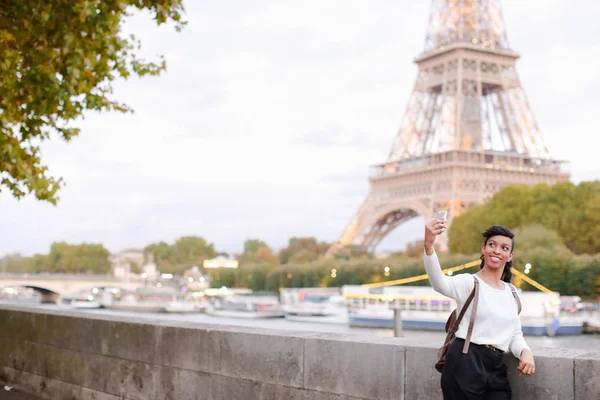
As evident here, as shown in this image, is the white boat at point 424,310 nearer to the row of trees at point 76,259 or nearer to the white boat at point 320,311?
the white boat at point 320,311

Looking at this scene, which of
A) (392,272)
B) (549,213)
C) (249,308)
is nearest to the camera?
(549,213)

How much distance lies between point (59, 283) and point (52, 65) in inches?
3831

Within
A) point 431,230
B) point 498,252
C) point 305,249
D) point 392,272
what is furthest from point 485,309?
point 305,249

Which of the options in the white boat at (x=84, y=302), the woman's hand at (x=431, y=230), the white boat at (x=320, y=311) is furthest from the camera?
the white boat at (x=84, y=302)

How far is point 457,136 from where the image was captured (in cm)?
7925

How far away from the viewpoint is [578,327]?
173 feet

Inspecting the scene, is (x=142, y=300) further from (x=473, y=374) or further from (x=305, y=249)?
(x=473, y=374)

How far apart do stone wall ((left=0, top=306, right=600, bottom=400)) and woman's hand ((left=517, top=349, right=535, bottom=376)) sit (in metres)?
0.36

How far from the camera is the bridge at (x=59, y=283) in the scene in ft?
316

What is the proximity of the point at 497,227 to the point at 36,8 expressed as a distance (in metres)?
6.40

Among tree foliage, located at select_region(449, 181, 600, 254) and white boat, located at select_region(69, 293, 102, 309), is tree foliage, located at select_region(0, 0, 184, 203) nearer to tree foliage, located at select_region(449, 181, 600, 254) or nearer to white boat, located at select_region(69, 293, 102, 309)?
tree foliage, located at select_region(449, 181, 600, 254)

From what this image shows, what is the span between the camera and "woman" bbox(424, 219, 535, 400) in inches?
186

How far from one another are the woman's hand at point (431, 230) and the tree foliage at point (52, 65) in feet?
16.9

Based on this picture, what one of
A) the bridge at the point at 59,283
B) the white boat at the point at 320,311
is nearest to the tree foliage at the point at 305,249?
the bridge at the point at 59,283
